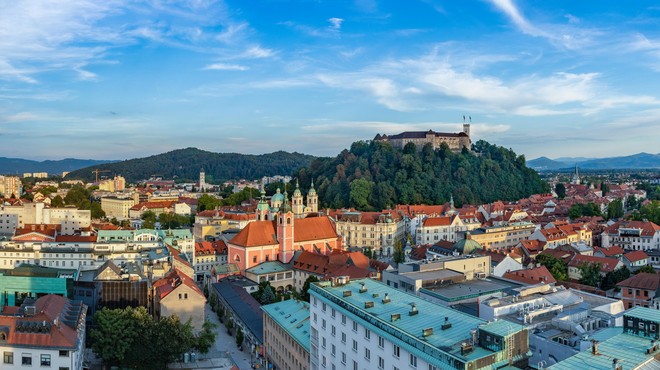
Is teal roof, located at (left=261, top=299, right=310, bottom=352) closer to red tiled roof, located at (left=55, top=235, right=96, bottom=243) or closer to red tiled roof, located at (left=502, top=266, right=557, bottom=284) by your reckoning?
red tiled roof, located at (left=502, top=266, right=557, bottom=284)

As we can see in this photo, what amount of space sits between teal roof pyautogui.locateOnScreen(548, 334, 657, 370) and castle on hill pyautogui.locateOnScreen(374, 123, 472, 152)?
300ft

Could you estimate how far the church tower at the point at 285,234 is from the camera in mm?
50688

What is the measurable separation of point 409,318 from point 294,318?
11.3m

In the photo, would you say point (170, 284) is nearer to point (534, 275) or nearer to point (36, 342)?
point (36, 342)

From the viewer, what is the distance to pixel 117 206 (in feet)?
343

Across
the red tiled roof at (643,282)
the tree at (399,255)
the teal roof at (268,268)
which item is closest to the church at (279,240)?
the teal roof at (268,268)

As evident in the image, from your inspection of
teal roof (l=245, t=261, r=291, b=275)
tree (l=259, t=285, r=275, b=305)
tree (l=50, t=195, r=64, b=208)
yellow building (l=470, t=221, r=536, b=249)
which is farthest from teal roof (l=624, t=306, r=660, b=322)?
tree (l=50, t=195, r=64, b=208)

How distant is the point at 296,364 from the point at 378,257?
3955 centimetres

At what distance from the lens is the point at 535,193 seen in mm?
110875

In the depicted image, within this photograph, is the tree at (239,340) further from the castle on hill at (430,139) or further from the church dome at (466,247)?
the castle on hill at (430,139)

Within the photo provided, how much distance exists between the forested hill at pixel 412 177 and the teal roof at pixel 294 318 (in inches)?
2206

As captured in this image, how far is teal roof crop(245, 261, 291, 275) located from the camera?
48062 mm

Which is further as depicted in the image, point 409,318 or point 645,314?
point 409,318

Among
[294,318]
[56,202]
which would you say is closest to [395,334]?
[294,318]
